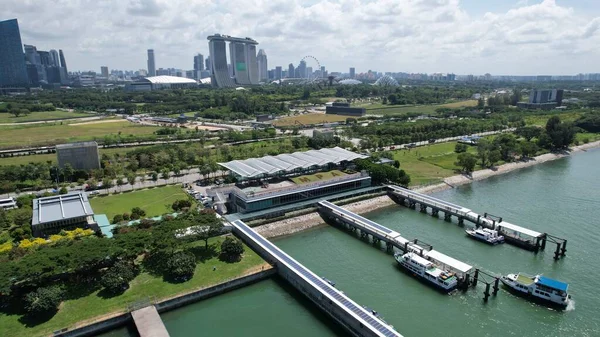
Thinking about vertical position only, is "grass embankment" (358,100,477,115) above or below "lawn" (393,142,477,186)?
above

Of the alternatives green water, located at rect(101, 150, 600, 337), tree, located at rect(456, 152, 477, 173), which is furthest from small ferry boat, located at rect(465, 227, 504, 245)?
tree, located at rect(456, 152, 477, 173)

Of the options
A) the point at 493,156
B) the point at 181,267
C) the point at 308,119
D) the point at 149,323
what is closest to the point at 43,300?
the point at 149,323

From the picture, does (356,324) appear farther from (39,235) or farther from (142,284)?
(39,235)

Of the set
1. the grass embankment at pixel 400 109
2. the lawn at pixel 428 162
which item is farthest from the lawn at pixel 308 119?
the lawn at pixel 428 162

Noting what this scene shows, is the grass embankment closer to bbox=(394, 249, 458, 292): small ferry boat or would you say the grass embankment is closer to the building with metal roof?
bbox=(394, 249, 458, 292): small ferry boat

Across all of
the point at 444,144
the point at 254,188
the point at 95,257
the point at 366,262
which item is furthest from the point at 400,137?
the point at 95,257

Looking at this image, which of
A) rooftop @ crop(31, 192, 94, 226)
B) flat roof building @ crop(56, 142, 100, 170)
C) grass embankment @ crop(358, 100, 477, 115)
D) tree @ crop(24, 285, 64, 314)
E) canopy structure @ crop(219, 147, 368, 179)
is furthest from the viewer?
grass embankment @ crop(358, 100, 477, 115)

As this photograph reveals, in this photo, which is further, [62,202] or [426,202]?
[426,202]
